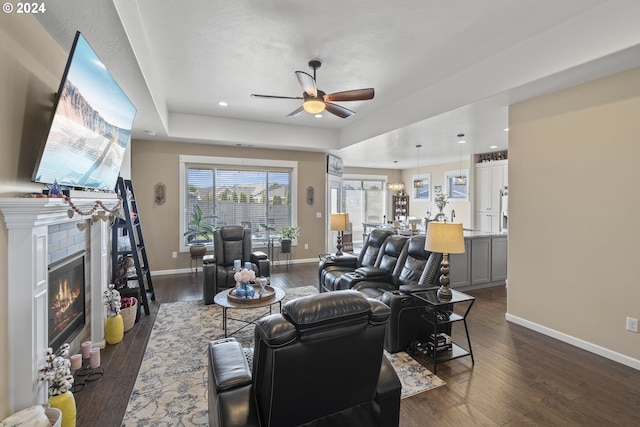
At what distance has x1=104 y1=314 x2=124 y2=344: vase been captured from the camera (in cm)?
317

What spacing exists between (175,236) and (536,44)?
651 cm

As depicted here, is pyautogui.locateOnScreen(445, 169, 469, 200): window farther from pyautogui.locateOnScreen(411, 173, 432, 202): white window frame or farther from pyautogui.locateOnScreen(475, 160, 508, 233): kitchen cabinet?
pyautogui.locateOnScreen(475, 160, 508, 233): kitchen cabinet

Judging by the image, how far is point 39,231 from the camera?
1.90 metres

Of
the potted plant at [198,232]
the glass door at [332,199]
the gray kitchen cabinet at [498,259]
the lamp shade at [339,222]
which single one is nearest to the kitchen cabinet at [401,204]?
the glass door at [332,199]

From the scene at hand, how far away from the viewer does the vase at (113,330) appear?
3.17m

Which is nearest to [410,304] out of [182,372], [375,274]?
[375,274]

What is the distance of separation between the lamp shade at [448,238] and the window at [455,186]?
21.5ft

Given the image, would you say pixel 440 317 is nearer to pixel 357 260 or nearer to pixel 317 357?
pixel 357 260

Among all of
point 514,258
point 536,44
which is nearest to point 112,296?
point 514,258

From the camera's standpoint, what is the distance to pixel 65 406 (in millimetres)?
1924

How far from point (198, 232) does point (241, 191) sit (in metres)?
1.31

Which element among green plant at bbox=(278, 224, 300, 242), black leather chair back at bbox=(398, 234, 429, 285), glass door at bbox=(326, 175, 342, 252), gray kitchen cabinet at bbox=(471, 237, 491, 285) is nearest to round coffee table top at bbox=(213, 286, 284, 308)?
black leather chair back at bbox=(398, 234, 429, 285)

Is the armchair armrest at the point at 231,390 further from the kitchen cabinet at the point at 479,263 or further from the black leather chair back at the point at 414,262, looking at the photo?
the kitchen cabinet at the point at 479,263

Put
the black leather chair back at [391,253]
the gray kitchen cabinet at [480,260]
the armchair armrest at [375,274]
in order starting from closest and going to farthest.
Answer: the armchair armrest at [375,274] < the black leather chair back at [391,253] < the gray kitchen cabinet at [480,260]
